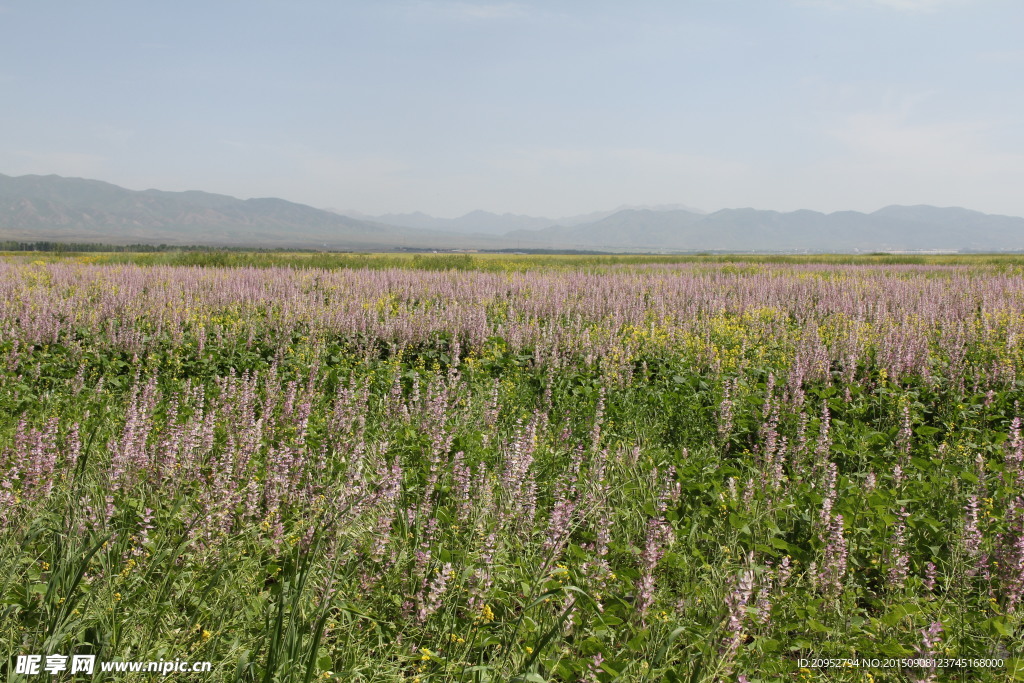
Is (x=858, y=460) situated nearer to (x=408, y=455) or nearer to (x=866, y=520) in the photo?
(x=866, y=520)

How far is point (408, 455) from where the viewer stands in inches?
204

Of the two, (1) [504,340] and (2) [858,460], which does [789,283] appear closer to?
(1) [504,340]

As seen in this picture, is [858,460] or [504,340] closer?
[858,460]

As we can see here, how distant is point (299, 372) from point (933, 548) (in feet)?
23.2

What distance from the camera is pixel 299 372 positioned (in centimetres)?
780

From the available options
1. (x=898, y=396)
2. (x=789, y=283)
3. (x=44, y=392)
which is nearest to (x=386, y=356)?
(x=44, y=392)

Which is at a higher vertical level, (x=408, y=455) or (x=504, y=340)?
(x=504, y=340)

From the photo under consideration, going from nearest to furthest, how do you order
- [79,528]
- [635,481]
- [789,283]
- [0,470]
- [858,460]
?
1. [79,528]
2. [0,470]
3. [635,481]
4. [858,460]
5. [789,283]

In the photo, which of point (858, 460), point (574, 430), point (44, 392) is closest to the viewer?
point (858, 460)

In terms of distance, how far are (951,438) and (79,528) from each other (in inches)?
316

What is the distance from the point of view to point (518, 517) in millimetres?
4012

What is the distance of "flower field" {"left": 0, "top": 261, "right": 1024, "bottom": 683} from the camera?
2760 millimetres

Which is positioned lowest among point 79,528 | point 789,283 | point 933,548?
point 933,548

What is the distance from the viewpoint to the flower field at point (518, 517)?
2760mm
